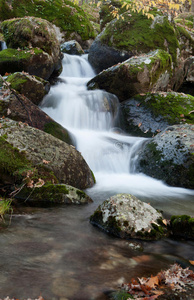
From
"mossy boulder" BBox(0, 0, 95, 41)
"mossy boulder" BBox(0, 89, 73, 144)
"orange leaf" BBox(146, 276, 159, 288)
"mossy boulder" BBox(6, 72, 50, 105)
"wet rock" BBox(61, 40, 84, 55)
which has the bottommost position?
"orange leaf" BBox(146, 276, 159, 288)

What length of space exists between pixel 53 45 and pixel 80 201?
8.67 meters

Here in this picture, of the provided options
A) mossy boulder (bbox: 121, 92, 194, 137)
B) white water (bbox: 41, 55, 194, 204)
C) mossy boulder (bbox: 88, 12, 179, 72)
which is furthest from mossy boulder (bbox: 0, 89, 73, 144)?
mossy boulder (bbox: 88, 12, 179, 72)

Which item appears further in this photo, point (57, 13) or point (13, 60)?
point (57, 13)

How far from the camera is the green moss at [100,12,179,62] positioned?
1335 cm

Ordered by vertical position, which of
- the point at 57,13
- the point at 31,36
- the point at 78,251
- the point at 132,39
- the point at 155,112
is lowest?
the point at 78,251

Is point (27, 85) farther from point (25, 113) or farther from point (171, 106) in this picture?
point (171, 106)

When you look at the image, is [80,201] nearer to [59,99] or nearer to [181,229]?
[181,229]

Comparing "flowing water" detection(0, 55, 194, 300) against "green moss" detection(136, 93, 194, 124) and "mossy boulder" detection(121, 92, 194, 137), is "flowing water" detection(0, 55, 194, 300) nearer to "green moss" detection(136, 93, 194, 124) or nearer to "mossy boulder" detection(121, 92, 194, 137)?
"mossy boulder" detection(121, 92, 194, 137)

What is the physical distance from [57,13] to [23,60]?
11.7 m

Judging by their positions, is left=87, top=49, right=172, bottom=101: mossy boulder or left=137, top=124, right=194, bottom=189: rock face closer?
left=137, top=124, right=194, bottom=189: rock face

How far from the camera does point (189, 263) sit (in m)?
3.00

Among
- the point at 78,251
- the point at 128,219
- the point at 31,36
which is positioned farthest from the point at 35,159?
the point at 31,36

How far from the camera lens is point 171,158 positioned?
7348mm

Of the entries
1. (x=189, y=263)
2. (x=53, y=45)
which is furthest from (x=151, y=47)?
(x=189, y=263)
